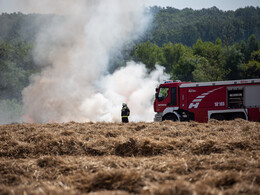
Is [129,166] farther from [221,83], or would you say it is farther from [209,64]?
[209,64]

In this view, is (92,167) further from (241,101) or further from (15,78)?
(15,78)

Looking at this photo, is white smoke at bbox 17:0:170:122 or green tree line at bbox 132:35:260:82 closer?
white smoke at bbox 17:0:170:122

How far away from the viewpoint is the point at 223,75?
62719 mm

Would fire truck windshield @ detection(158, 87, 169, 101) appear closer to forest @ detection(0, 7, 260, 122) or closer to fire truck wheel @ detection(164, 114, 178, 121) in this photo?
fire truck wheel @ detection(164, 114, 178, 121)

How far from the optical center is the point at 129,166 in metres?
7.08

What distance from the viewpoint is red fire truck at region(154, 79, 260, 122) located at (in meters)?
19.4

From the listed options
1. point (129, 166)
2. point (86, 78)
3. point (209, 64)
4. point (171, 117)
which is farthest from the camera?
point (209, 64)

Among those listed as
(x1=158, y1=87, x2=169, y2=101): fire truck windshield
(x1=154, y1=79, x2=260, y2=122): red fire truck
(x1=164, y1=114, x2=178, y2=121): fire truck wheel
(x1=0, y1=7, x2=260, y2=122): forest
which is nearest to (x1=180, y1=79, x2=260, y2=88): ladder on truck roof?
(x1=154, y1=79, x2=260, y2=122): red fire truck

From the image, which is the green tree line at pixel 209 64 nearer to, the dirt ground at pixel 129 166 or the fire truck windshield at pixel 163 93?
the fire truck windshield at pixel 163 93

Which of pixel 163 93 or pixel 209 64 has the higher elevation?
pixel 209 64

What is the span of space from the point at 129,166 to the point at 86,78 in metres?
29.0

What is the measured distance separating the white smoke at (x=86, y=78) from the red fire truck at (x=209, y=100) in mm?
12433

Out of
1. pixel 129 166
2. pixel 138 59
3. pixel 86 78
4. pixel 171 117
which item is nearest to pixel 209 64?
pixel 138 59

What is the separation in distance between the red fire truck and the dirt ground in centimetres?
791
